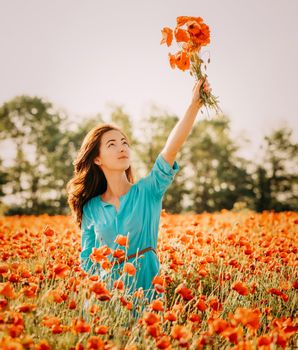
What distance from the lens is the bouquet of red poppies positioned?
2.75m

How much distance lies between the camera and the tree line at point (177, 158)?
23.7 meters

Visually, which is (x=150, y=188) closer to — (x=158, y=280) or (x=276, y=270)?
(x=158, y=280)

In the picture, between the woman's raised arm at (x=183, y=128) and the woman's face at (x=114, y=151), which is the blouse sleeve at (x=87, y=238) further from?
the woman's raised arm at (x=183, y=128)

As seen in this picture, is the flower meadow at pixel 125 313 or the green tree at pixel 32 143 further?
the green tree at pixel 32 143

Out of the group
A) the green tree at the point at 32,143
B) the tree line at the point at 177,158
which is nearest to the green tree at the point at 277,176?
the tree line at the point at 177,158

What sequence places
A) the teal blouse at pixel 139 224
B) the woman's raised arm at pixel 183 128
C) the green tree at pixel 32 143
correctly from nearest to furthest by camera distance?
the woman's raised arm at pixel 183 128 < the teal blouse at pixel 139 224 < the green tree at pixel 32 143

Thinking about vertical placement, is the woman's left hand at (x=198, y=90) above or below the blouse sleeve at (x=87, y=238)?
above

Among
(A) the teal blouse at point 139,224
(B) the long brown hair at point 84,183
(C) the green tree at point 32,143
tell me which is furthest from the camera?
(C) the green tree at point 32,143

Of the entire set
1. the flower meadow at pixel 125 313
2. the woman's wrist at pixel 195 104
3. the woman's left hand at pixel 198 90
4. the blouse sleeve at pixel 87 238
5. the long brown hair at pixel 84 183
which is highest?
the woman's left hand at pixel 198 90

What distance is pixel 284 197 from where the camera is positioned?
29.8 m

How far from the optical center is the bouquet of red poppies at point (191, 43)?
2752 millimetres

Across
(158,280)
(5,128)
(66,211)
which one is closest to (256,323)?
(158,280)

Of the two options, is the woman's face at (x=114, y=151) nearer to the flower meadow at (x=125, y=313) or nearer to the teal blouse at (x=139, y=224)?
the teal blouse at (x=139, y=224)

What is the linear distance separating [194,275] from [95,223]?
4.15ft
